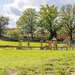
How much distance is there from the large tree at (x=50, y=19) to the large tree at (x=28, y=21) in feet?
32.2

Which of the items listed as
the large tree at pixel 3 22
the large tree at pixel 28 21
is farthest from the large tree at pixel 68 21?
the large tree at pixel 3 22

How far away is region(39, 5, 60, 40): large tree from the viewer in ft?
339

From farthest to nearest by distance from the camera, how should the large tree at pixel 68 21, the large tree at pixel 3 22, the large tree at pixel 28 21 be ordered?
1. the large tree at pixel 3 22
2. the large tree at pixel 28 21
3. the large tree at pixel 68 21

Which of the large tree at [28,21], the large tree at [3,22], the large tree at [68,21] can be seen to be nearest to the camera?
the large tree at [68,21]

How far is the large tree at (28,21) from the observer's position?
4540 inches

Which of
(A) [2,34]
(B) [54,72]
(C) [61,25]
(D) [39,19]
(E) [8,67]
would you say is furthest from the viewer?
(A) [2,34]

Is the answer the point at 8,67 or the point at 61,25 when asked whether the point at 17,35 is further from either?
the point at 8,67

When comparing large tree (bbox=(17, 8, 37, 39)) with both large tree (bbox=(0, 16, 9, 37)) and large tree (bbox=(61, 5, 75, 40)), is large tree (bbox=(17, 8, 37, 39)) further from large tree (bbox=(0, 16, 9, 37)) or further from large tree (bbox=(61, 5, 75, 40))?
large tree (bbox=(61, 5, 75, 40))

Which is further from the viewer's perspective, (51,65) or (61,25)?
(61,25)

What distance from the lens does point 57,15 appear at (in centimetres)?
10369

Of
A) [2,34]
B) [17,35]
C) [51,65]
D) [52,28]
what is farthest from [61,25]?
[51,65]

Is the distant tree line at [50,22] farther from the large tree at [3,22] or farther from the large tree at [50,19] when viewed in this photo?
the large tree at [3,22]

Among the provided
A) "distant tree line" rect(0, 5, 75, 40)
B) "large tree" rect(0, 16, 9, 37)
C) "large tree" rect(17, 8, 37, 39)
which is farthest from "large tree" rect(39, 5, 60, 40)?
"large tree" rect(0, 16, 9, 37)

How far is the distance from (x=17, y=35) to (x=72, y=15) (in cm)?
1881
